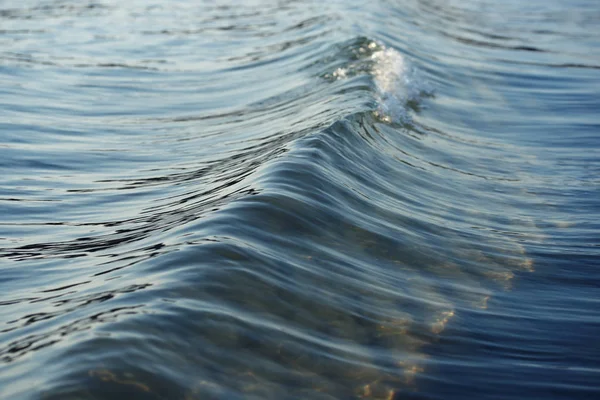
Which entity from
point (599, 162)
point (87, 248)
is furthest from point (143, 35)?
point (87, 248)

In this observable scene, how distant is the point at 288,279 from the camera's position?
4.34 metres

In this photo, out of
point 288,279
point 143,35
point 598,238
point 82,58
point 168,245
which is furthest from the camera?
point 143,35

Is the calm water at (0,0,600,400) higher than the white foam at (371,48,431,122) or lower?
lower

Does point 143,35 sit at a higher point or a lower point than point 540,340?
higher

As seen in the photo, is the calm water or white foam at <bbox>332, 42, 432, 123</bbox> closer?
the calm water

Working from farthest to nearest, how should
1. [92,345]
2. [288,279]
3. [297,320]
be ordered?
1. [288,279]
2. [297,320]
3. [92,345]

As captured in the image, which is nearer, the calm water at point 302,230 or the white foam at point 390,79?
the calm water at point 302,230

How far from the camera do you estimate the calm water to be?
143 inches

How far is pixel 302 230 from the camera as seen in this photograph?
4992 millimetres

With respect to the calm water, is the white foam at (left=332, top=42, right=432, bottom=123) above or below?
above

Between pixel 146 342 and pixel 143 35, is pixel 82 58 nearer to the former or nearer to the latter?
pixel 143 35

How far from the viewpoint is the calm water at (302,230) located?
11.9 feet

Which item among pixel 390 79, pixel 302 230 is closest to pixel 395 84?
pixel 390 79

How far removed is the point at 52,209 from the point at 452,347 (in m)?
3.28
